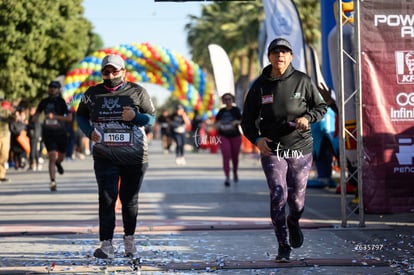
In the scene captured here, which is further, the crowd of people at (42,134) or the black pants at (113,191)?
the crowd of people at (42,134)

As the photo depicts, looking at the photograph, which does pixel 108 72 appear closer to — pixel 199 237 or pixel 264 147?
pixel 264 147

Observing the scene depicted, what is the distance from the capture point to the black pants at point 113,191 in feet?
28.7

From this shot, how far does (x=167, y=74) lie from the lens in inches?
1328

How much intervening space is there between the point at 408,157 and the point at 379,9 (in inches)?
69.5

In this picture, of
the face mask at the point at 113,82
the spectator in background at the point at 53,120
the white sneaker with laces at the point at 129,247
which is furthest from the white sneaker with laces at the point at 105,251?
the spectator in background at the point at 53,120

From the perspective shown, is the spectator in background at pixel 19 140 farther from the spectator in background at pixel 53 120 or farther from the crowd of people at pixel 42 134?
the spectator in background at pixel 53 120

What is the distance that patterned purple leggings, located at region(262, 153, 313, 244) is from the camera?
8273mm

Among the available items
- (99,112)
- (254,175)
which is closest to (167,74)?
(254,175)

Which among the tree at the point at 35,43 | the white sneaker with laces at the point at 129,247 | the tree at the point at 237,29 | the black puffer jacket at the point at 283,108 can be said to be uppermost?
the tree at the point at 237,29

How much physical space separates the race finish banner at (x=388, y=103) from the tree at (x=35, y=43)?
14.1 m

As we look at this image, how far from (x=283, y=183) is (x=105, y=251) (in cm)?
171

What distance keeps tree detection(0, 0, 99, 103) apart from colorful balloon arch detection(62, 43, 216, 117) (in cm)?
157

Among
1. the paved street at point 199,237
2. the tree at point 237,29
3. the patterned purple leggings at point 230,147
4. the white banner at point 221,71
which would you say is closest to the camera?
the paved street at point 199,237

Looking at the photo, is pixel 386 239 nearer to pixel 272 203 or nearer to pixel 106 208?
pixel 272 203
